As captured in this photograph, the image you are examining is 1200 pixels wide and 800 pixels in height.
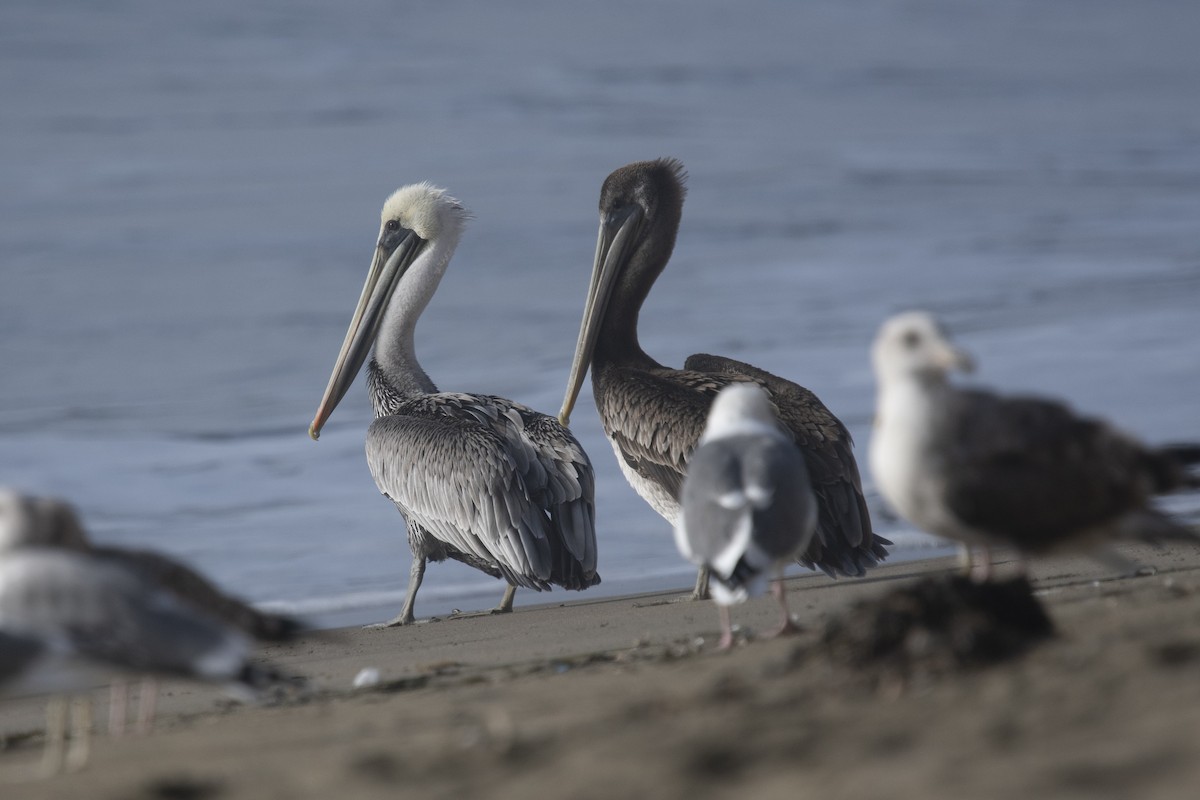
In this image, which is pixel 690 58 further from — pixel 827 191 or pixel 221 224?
pixel 221 224

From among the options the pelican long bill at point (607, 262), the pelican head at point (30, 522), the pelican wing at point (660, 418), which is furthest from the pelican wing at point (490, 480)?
the pelican head at point (30, 522)

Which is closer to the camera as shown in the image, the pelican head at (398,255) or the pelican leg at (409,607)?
the pelican leg at (409,607)

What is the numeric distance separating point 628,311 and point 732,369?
878 mm

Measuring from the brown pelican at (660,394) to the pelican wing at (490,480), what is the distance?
35 cm

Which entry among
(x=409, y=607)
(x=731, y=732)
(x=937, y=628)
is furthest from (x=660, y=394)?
(x=731, y=732)

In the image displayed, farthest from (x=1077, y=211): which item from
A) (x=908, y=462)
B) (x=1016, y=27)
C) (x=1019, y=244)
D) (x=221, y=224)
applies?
(x=1016, y=27)

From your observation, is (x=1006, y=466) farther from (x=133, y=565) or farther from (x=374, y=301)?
(x=374, y=301)

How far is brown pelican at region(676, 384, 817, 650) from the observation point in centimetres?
454

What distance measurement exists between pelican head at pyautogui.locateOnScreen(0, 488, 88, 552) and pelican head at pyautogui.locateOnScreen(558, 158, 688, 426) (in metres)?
4.76

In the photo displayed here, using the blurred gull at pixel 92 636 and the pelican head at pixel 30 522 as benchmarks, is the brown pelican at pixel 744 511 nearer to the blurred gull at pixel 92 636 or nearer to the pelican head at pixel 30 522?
the blurred gull at pixel 92 636

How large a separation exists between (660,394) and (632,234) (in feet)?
4.74

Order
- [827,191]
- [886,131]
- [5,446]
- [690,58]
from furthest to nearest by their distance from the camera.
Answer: [690,58]
[886,131]
[827,191]
[5,446]

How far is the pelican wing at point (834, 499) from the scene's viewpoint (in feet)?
22.7

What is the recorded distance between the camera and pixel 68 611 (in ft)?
12.2
